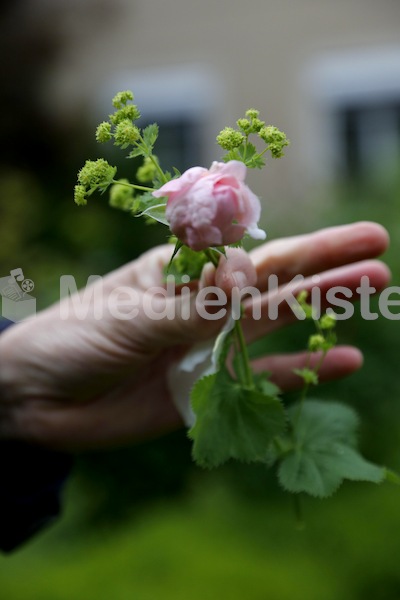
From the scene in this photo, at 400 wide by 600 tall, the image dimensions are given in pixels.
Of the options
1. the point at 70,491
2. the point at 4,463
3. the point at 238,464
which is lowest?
the point at 70,491

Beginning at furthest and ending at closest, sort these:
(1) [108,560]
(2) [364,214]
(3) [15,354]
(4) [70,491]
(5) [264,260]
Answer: (4) [70,491]
(2) [364,214]
(1) [108,560]
(3) [15,354]
(5) [264,260]

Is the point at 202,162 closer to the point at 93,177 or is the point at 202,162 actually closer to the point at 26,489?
the point at 26,489

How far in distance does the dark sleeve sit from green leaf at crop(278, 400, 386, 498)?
26.1 inches

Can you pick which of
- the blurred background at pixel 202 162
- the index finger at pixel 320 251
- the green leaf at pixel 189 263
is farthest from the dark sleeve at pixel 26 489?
the green leaf at pixel 189 263

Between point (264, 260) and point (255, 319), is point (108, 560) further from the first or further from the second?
point (264, 260)

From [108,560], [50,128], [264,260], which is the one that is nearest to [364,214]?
[108,560]

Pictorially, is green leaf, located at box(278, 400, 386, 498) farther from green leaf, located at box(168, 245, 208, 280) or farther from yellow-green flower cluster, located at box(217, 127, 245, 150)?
yellow-green flower cluster, located at box(217, 127, 245, 150)

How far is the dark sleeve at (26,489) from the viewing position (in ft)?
5.16

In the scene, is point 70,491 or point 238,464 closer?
point 238,464

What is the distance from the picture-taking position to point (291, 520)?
7.30ft

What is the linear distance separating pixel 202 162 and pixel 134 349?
488 cm

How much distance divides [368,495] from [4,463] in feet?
3.52

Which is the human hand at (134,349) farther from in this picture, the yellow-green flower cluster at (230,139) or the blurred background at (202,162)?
the blurred background at (202,162)

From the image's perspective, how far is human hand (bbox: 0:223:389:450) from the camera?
1.18 meters
